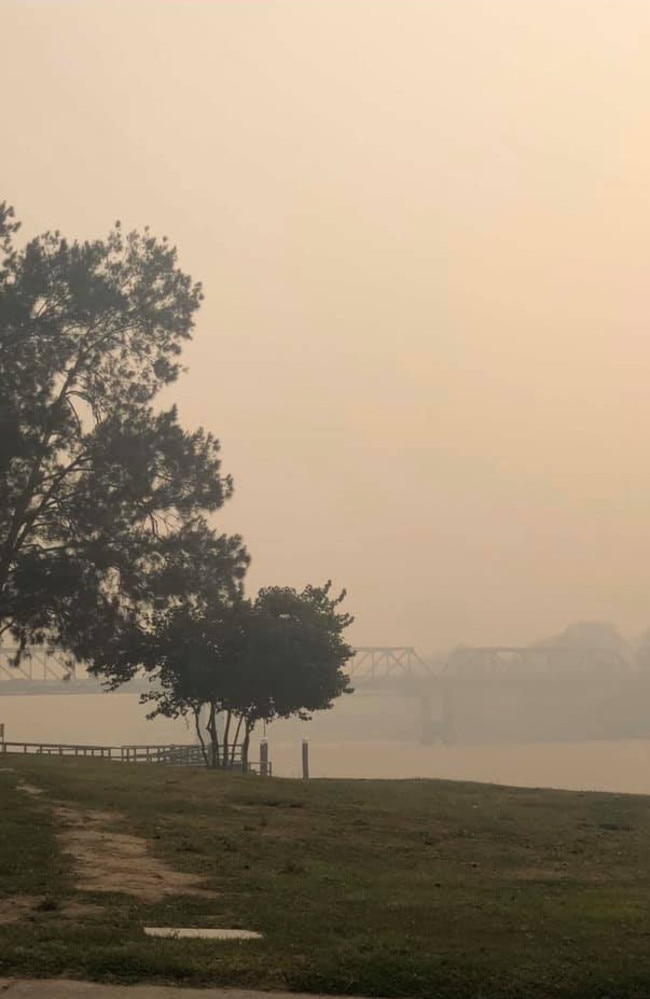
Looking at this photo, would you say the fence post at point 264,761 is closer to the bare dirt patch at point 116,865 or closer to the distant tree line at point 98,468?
the distant tree line at point 98,468

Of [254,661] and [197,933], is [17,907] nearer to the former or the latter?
[197,933]

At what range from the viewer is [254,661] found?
52.2 m

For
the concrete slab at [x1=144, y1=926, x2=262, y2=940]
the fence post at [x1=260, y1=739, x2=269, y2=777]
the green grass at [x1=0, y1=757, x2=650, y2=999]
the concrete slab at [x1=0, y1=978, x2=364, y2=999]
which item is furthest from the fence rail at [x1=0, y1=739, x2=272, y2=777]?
the concrete slab at [x1=0, y1=978, x2=364, y2=999]

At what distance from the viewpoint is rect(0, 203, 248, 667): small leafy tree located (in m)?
38.1

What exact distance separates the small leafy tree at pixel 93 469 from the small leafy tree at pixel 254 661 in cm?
799

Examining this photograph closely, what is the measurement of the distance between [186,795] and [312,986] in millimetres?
18278

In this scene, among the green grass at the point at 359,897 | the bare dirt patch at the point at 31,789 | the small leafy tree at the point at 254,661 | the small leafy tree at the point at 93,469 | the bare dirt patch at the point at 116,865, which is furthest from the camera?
the small leafy tree at the point at 254,661

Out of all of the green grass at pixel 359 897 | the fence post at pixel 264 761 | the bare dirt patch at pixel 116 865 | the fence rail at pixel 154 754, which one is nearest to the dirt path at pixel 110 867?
the bare dirt patch at pixel 116 865

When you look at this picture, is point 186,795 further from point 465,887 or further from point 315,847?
point 465,887

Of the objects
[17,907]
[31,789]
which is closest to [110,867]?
[17,907]

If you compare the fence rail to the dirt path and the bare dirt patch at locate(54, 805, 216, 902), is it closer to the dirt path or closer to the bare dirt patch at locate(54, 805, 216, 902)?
the dirt path

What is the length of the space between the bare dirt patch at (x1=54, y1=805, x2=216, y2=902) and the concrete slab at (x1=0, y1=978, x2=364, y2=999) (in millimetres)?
4045

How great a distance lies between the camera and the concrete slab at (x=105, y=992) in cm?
892

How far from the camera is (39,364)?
3862 centimetres
